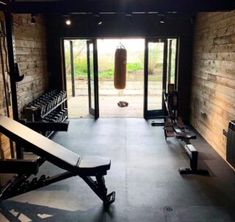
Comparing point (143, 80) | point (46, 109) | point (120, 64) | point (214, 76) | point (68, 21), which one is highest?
point (68, 21)

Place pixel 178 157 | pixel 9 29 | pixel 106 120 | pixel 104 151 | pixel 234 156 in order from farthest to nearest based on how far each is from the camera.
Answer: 1. pixel 106 120
2. pixel 104 151
3. pixel 178 157
4. pixel 9 29
5. pixel 234 156

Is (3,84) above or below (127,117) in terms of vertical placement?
above

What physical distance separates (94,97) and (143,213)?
4.83 m

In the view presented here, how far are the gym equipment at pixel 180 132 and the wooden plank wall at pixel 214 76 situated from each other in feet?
1.66

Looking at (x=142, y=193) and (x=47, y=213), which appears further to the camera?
(x=142, y=193)

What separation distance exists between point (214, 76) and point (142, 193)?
108 inches

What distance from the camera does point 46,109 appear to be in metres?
5.39

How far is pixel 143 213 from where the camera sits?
309cm

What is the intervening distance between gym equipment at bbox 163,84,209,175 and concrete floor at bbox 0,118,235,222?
5.7 inches

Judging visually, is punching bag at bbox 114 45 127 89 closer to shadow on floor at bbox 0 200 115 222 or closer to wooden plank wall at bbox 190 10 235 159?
wooden plank wall at bbox 190 10 235 159

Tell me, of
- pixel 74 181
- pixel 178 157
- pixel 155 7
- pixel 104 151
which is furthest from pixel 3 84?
pixel 178 157

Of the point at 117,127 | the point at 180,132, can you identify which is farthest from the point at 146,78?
the point at 180,132

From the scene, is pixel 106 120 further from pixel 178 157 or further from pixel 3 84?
pixel 3 84

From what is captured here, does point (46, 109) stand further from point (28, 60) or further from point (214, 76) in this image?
point (214, 76)
